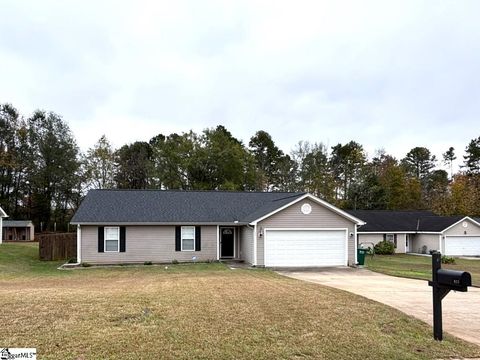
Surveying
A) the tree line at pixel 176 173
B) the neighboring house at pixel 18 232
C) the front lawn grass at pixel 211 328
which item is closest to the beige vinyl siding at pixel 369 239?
the tree line at pixel 176 173

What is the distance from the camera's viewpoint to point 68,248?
24953mm

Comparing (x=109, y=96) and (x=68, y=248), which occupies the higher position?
(x=109, y=96)

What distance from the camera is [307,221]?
21797 millimetres

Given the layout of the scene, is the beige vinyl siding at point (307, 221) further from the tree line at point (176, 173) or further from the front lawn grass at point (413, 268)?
the tree line at point (176, 173)

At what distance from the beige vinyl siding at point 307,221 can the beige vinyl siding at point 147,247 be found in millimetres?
3539

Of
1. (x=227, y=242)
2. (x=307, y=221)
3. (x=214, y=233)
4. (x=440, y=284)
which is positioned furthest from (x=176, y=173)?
(x=440, y=284)

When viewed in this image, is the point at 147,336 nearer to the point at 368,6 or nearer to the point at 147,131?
the point at 368,6

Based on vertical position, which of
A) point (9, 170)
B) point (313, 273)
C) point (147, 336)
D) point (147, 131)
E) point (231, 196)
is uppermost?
point (147, 131)

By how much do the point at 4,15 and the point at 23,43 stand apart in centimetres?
255

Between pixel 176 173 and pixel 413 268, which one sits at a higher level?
pixel 176 173

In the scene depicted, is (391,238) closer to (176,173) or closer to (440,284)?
(176,173)

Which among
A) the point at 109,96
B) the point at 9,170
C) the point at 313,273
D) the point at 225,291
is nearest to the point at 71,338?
the point at 225,291

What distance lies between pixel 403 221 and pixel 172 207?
22949 millimetres

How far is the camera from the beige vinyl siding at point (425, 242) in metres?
35.0
